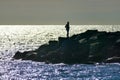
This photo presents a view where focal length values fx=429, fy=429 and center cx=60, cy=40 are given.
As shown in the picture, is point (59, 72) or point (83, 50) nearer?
point (59, 72)

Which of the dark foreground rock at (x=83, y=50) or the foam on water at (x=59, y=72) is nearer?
the foam on water at (x=59, y=72)

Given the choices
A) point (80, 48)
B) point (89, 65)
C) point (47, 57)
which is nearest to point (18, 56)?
point (47, 57)

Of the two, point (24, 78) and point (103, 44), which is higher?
point (103, 44)

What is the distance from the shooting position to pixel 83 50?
91.9 metres

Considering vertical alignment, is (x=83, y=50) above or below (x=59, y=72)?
above

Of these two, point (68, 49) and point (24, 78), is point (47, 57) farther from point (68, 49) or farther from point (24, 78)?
point (24, 78)

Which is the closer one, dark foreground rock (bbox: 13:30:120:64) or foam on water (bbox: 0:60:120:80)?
foam on water (bbox: 0:60:120:80)

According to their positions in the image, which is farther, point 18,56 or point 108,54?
point 18,56

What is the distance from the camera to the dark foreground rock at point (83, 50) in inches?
3563

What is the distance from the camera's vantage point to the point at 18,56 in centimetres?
10925

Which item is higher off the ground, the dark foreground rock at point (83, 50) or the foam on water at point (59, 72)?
the dark foreground rock at point (83, 50)

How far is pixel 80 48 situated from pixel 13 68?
15154 millimetres

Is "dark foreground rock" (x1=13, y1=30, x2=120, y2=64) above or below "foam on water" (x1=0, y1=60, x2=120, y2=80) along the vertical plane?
above

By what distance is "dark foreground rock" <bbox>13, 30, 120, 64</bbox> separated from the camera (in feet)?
297
